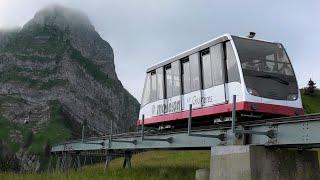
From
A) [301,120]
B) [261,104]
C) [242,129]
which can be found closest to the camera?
[301,120]

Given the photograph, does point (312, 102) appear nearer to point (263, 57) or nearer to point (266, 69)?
point (263, 57)

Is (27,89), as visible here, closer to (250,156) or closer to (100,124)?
(100,124)

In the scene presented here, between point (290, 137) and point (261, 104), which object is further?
point (261, 104)

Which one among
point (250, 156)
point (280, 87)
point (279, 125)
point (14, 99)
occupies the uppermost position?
point (14, 99)

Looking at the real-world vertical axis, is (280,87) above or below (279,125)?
above

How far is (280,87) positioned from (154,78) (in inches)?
266

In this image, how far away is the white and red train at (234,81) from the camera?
15.4 m

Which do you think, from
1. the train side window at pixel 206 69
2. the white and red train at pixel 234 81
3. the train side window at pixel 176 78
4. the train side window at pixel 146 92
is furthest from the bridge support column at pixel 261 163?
the train side window at pixel 146 92

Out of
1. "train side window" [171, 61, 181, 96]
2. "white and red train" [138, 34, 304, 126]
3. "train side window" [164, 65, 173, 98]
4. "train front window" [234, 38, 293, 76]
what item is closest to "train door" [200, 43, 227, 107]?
"white and red train" [138, 34, 304, 126]

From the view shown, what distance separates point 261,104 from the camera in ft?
49.8

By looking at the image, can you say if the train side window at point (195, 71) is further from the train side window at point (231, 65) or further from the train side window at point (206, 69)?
the train side window at point (231, 65)

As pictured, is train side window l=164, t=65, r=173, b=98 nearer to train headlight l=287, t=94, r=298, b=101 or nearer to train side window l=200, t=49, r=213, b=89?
train side window l=200, t=49, r=213, b=89

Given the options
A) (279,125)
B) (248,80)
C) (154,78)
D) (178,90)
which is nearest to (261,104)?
(248,80)

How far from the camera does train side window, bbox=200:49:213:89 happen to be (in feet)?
55.4
